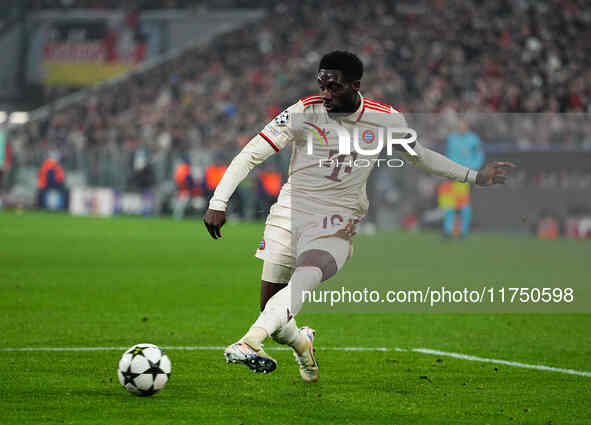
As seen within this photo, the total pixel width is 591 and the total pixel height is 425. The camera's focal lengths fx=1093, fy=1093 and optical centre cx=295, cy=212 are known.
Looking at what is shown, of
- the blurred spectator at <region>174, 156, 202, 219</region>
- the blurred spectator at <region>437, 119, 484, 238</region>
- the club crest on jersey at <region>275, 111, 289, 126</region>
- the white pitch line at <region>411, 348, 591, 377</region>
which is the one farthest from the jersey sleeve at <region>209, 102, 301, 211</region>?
the blurred spectator at <region>174, 156, 202, 219</region>

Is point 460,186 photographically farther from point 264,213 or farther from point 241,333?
point 241,333

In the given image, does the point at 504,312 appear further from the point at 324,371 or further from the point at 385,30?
the point at 385,30

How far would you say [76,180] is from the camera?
3144cm

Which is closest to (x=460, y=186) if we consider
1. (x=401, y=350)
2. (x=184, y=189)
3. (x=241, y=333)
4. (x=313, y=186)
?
(x=184, y=189)

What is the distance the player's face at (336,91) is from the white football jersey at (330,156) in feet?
0.39

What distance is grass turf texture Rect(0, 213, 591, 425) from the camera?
5859mm

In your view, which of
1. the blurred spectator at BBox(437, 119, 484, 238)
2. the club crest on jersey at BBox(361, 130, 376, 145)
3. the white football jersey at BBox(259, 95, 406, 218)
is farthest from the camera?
the blurred spectator at BBox(437, 119, 484, 238)

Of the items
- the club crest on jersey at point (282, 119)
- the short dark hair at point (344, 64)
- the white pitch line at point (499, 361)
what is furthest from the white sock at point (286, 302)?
the white pitch line at point (499, 361)

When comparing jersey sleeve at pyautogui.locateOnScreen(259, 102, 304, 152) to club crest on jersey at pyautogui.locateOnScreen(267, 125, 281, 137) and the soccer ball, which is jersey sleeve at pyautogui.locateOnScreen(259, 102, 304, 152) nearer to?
club crest on jersey at pyautogui.locateOnScreen(267, 125, 281, 137)

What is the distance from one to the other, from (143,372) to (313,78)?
88.6ft

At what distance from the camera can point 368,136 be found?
6547 millimetres

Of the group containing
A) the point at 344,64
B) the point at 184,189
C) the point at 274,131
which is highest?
the point at 344,64

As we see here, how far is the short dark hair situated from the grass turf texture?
1.84 m

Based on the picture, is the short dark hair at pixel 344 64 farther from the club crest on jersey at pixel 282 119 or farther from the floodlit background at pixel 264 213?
the floodlit background at pixel 264 213
